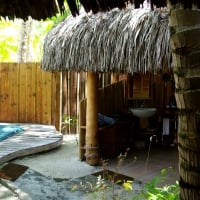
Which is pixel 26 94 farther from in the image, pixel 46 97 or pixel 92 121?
pixel 92 121

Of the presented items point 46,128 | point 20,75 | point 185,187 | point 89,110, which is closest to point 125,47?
point 89,110

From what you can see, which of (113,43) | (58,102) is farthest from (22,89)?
(113,43)

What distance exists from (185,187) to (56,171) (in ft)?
13.8

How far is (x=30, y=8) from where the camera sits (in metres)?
2.08

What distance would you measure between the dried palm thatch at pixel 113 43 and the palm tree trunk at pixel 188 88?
10.4 ft

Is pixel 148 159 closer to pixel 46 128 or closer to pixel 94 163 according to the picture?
pixel 94 163

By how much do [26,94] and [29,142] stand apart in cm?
248

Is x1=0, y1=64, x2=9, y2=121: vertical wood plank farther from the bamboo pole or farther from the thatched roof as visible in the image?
the thatched roof

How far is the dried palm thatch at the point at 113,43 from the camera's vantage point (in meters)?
4.71

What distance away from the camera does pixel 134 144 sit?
7496 mm

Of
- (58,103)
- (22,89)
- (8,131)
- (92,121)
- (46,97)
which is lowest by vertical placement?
(8,131)

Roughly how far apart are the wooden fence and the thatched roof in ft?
21.9

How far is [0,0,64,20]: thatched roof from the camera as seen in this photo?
6.53ft

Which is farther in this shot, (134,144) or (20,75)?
(20,75)
